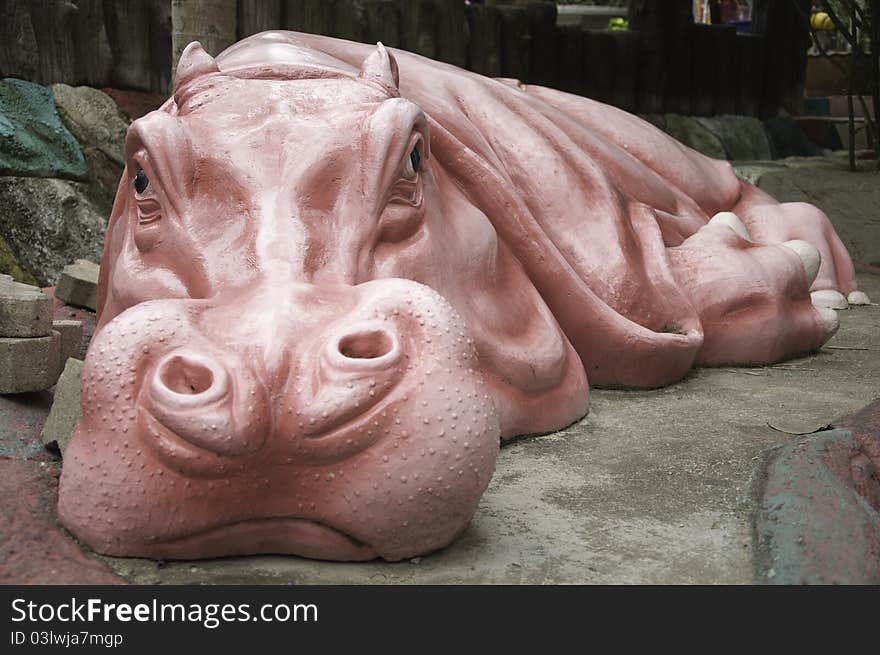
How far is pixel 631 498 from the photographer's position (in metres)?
2.78

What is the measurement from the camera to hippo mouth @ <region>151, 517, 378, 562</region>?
2.28 metres

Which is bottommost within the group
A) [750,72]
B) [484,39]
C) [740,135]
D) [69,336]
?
[740,135]

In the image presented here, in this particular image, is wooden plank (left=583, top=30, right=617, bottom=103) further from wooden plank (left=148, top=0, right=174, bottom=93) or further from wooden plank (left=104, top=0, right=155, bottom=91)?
wooden plank (left=104, top=0, right=155, bottom=91)

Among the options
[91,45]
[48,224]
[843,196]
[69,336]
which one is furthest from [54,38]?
[843,196]

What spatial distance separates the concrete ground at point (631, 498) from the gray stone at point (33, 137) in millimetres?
2953

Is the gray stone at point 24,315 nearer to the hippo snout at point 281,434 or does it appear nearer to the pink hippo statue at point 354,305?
the pink hippo statue at point 354,305

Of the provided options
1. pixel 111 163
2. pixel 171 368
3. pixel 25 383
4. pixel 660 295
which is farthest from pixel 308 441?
pixel 111 163

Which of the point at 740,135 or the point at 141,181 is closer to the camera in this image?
the point at 141,181

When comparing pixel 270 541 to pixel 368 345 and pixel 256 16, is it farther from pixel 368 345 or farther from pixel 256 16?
pixel 256 16

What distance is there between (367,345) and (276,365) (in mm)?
179

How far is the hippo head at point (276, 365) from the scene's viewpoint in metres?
2.18

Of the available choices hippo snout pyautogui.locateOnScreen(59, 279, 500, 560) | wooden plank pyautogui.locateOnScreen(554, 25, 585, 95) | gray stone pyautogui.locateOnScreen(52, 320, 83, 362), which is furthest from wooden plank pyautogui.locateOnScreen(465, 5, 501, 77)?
hippo snout pyautogui.locateOnScreen(59, 279, 500, 560)

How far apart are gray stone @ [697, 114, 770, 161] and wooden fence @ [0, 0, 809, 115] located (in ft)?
0.48
